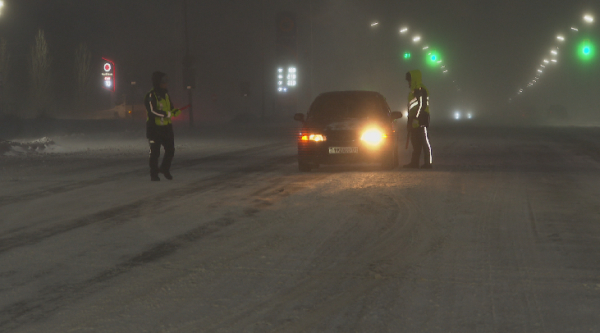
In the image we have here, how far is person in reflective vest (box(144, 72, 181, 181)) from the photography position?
12.6 meters

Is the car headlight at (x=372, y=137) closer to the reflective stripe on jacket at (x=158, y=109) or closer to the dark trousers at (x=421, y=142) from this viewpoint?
the dark trousers at (x=421, y=142)

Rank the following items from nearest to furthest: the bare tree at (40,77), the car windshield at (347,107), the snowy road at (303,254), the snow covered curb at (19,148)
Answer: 1. the snowy road at (303,254)
2. the car windshield at (347,107)
3. the snow covered curb at (19,148)
4. the bare tree at (40,77)

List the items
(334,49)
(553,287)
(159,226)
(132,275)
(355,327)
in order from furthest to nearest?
(334,49)
(159,226)
(132,275)
(553,287)
(355,327)

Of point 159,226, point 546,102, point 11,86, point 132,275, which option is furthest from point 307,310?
point 546,102

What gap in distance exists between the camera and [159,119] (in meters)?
12.8

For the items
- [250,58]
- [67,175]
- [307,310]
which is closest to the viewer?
[307,310]

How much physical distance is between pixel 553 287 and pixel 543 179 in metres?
7.69

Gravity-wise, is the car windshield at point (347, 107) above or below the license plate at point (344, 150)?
above

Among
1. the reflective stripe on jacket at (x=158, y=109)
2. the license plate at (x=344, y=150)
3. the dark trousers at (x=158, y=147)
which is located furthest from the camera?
the license plate at (x=344, y=150)

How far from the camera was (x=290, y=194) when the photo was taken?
10.9 metres

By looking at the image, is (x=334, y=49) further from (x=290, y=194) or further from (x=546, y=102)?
(x=290, y=194)

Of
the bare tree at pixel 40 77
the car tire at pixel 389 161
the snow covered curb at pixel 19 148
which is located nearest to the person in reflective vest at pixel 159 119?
the car tire at pixel 389 161

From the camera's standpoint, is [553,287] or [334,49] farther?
[334,49]

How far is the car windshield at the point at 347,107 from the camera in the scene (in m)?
14.5
